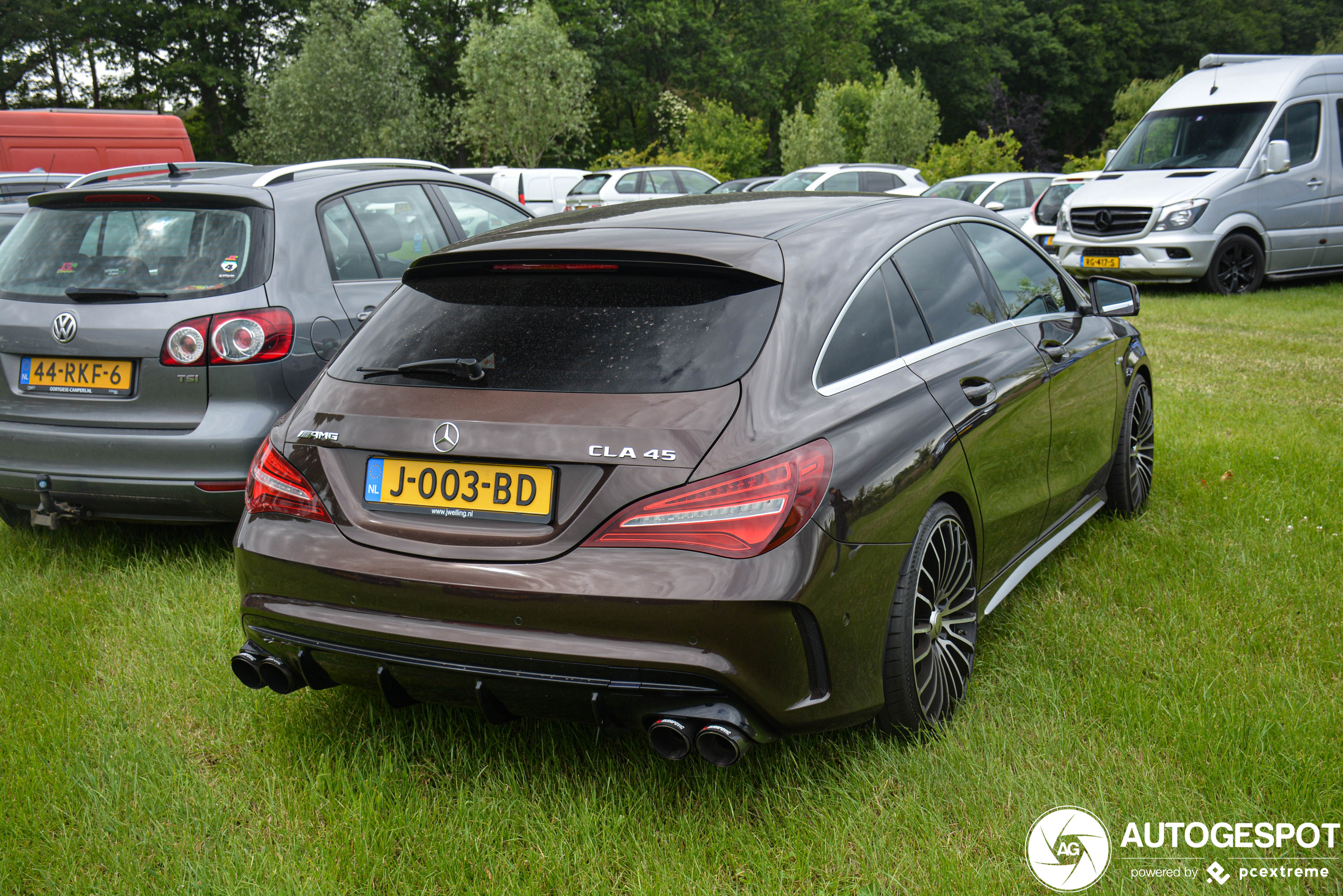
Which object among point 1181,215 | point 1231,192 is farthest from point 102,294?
point 1231,192

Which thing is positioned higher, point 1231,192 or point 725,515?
point 725,515

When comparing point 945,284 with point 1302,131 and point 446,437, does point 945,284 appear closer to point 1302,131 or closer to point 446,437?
point 446,437

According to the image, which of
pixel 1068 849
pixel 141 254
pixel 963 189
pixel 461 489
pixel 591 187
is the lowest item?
pixel 591 187

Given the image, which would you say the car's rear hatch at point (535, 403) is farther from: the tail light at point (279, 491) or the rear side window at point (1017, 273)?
the rear side window at point (1017, 273)

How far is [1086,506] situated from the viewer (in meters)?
4.49

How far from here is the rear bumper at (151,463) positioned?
14.2 feet

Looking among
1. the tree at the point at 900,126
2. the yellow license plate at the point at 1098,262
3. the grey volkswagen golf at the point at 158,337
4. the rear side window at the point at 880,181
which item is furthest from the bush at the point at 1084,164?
the grey volkswagen golf at the point at 158,337

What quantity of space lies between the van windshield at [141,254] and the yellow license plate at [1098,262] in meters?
11.1

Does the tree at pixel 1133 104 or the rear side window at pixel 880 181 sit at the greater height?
the tree at pixel 1133 104

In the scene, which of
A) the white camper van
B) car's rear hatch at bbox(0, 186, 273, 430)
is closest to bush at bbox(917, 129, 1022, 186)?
the white camper van

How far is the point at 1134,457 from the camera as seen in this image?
494 centimetres

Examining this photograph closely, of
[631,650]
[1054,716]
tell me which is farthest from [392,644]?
[1054,716]

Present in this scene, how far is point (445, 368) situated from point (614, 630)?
2.80ft

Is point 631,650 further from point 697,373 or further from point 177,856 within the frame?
point 177,856
